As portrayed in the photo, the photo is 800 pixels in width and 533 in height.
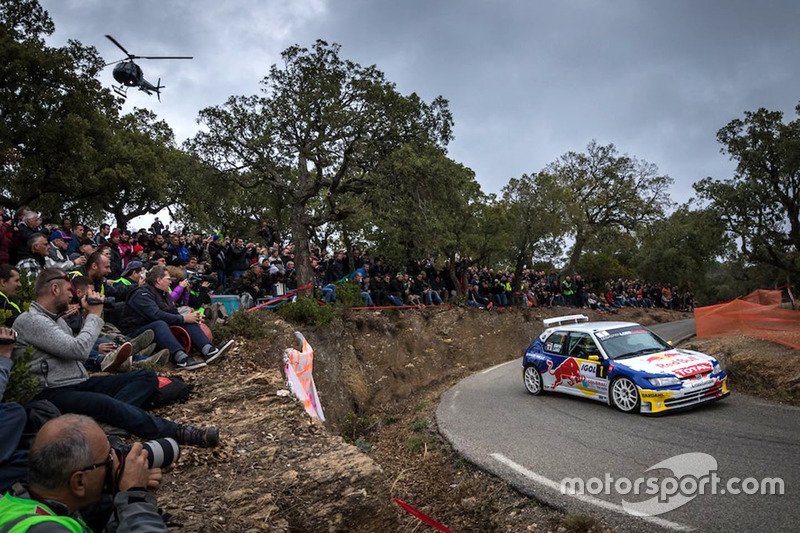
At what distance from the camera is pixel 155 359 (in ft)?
24.2

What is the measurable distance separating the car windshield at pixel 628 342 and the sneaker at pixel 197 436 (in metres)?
8.01

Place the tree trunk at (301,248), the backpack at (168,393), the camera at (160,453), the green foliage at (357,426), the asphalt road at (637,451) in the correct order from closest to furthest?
the camera at (160,453), the asphalt road at (637,451), the backpack at (168,393), the green foliage at (357,426), the tree trunk at (301,248)

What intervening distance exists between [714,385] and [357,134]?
14.9 m

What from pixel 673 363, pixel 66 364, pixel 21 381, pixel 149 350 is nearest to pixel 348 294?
pixel 149 350

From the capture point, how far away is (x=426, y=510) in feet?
22.6

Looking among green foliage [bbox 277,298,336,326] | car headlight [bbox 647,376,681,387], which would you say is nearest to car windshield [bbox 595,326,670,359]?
car headlight [bbox 647,376,681,387]

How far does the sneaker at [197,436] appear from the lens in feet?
17.0

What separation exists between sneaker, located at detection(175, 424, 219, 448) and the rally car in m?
7.60

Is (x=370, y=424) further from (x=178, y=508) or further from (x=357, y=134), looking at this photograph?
(x=357, y=134)

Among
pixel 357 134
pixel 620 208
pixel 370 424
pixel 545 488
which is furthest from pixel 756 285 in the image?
pixel 545 488

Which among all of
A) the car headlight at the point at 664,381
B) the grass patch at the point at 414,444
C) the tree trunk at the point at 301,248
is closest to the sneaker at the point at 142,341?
the grass patch at the point at 414,444

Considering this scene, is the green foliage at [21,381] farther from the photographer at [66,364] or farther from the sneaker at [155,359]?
the sneaker at [155,359]

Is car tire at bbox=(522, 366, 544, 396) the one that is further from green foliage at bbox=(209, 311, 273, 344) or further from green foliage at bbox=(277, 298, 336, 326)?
green foliage at bbox=(209, 311, 273, 344)

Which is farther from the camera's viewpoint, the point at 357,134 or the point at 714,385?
the point at 357,134
